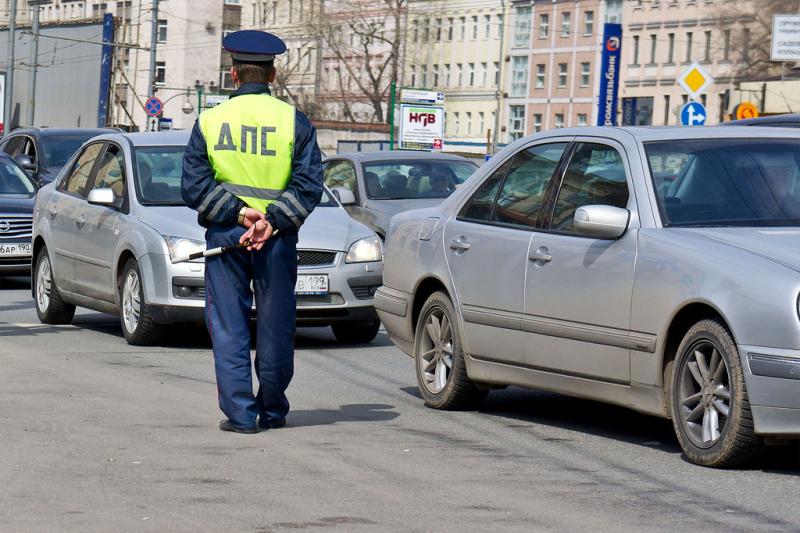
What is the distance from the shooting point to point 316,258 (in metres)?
13.0

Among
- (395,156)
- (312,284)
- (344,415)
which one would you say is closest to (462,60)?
(395,156)

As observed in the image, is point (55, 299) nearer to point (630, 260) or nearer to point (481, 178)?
point (481, 178)

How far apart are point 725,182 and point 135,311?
5.90m

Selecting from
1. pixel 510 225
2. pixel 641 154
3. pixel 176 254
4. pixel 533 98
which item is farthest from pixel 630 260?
pixel 533 98

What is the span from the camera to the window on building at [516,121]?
385ft

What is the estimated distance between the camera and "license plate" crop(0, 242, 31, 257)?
19172 millimetres

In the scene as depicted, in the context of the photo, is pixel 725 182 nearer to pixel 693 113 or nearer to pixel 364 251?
pixel 364 251

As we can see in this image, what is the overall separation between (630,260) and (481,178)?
5.90 feet

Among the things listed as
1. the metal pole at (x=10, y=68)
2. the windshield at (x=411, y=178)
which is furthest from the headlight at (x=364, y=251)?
the metal pole at (x=10, y=68)

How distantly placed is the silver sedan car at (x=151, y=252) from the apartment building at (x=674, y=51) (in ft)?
270

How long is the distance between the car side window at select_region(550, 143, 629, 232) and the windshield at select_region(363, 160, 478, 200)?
11955 millimetres

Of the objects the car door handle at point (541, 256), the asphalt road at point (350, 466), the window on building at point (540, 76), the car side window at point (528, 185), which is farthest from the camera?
the window on building at point (540, 76)

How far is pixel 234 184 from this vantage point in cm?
805

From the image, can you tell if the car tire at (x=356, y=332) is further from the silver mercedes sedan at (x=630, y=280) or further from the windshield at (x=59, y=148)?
the windshield at (x=59, y=148)
